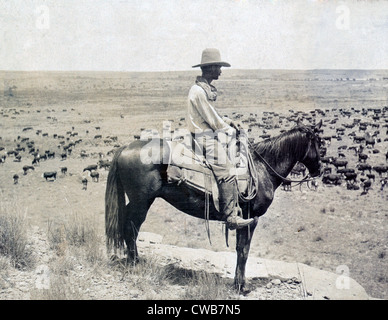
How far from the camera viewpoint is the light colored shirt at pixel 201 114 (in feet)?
17.9

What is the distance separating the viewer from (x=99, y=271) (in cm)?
Result: 586

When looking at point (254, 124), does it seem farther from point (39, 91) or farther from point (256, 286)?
point (256, 286)

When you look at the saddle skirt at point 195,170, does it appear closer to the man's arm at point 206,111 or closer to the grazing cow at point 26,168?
the man's arm at point 206,111

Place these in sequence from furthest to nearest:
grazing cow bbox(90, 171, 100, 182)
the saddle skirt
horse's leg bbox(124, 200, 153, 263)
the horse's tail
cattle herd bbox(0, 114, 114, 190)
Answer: cattle herd bbox(0, 114, 114, 190) < grazing cow bbox(90, 171, 100, 182) < the horse's tail < horse's leg bbox(124, 200, 153, 263) < the saddle skirt

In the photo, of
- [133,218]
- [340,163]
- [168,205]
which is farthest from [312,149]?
[340,163]

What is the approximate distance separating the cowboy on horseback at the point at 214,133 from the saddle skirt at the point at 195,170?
94mm

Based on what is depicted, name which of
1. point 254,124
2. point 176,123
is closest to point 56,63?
point 176,123

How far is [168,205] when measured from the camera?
41.2 ft

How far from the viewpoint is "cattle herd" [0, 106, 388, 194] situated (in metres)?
14.0

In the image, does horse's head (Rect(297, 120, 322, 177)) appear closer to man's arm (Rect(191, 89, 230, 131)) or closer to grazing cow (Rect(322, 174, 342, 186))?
man's arm (Rect(191, 89, 230, 131))

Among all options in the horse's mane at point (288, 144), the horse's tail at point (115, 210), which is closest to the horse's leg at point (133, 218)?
the horse's tail at point (115, 210)

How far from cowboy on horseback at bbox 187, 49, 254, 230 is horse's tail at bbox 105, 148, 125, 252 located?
1.39m

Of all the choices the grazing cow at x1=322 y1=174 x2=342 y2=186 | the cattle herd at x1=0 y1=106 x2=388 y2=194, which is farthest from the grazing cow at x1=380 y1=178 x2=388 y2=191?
the grazing cow at x1=322 y1=174 x2=342 y2=186

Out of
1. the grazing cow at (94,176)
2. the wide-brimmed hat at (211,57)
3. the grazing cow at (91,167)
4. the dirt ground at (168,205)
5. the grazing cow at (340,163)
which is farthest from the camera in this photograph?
the grazing cow at (91,167)
